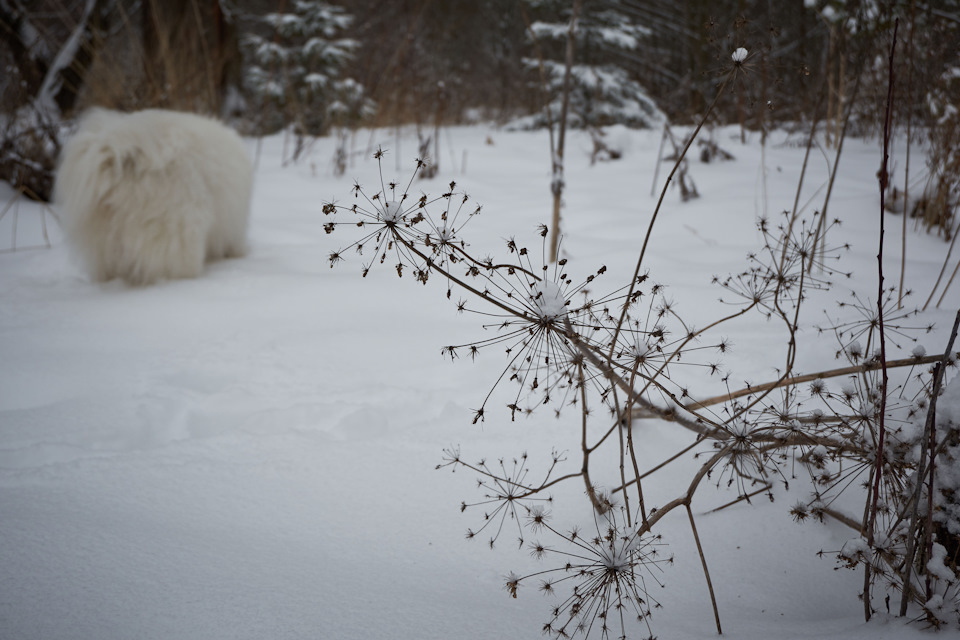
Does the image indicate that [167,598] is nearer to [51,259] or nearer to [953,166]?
[51,259]

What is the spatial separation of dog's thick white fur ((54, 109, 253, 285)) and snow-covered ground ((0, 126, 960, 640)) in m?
0.11

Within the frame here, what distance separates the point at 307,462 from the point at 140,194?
1.46 m

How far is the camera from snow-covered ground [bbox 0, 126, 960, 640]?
2.68ft

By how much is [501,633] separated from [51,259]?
266 cm

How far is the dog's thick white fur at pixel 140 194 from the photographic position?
6.81 feet

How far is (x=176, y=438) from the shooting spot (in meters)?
1.28

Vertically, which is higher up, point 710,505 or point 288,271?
point 288,271

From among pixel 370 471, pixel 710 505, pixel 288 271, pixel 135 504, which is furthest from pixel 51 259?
pixel 710 505

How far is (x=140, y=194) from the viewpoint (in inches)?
82.5

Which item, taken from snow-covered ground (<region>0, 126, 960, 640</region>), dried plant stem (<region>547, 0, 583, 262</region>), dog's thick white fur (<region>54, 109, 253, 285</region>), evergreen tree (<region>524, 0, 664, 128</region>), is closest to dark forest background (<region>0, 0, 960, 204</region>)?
evergreen tree (<region>524, 0, 664, 128</region>)

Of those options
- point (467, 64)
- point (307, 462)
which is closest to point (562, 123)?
point (307, 462)

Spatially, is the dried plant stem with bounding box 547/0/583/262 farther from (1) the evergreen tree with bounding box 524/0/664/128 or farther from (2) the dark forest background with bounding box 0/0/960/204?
(1) the evergreen tree with bounding box 524/0/664/128

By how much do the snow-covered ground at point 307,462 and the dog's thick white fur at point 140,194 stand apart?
115 mm

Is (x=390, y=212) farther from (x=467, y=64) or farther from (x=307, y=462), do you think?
(x=467, y=64)
